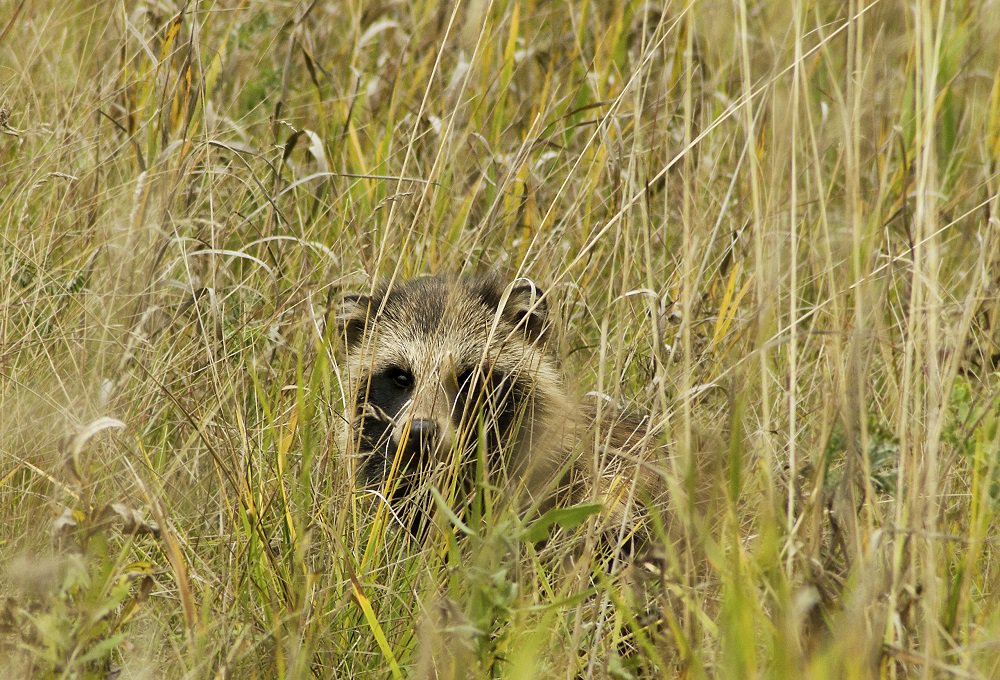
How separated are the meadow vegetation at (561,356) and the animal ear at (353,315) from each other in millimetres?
94

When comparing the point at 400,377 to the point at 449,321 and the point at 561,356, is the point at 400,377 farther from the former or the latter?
the point at 561,356

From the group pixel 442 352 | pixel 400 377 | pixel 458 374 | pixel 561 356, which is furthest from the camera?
pixel 400 377

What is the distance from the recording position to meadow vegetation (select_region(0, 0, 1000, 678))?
7.67ft

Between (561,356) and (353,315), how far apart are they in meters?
1.73

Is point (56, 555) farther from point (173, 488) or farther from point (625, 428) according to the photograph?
point (625, 428)

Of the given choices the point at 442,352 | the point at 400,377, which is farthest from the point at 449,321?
the point at 400,377

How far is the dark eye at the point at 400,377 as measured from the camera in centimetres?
451

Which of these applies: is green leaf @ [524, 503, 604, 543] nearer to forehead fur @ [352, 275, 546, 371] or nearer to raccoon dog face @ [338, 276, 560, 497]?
raccoon dog face @ [338, 276, 560, 497]

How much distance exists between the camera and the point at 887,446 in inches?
95.3

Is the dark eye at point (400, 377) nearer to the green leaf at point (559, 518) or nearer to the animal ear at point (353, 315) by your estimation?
the animal ear at point (353, 315)

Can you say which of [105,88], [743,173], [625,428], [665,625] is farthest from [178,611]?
[743,173]

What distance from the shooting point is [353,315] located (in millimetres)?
4402

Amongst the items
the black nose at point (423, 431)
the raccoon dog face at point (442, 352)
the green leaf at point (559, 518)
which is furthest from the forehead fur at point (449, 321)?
the green leaf at point (559, 518)

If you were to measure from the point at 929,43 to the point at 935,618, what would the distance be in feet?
4.23
